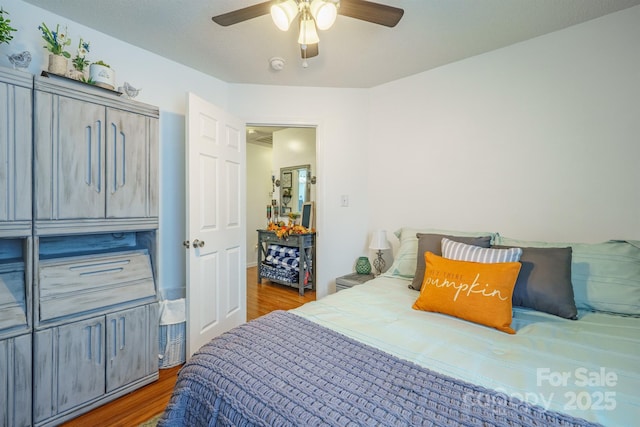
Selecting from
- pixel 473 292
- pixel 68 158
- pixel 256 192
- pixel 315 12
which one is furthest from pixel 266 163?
pixel 473 292

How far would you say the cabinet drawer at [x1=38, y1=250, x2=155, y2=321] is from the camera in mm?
1462

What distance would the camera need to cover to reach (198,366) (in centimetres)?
97

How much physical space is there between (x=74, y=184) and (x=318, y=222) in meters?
1.94

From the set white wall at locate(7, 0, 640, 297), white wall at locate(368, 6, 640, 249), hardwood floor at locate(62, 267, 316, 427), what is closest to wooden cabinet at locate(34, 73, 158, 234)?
white wall at locate(7, 0, 640, 297)

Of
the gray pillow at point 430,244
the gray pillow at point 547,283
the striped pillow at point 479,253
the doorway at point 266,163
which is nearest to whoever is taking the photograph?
the gray pillow at point 547,283

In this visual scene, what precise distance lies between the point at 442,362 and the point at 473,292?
0.47 metres

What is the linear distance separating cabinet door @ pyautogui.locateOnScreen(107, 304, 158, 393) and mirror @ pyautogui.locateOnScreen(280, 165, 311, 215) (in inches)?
116

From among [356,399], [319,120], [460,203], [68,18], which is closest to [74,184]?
[68,18]

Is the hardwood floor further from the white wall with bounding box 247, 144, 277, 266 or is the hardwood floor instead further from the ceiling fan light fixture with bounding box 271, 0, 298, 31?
the white wall with bounding box 247, 144, 277, 266

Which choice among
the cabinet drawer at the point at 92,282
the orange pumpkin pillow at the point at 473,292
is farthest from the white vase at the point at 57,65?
the orange pumpkin pillow at the point at 473,292

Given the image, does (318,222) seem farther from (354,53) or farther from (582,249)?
(582,249)

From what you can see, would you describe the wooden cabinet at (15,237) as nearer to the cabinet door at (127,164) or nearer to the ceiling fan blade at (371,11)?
the cabinet door at (127,164)

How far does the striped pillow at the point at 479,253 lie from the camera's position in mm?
1478

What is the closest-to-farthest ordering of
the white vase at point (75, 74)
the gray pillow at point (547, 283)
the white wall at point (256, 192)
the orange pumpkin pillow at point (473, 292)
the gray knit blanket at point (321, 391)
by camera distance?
1. the gray knit blanket at point (321, 391)
2. the orange pumpkin pillow at point (473, 292)
3. the gray pillow at point (547, 283)
4. the white vase at point (75, 74)
5. the white wall at point (256, 192)
